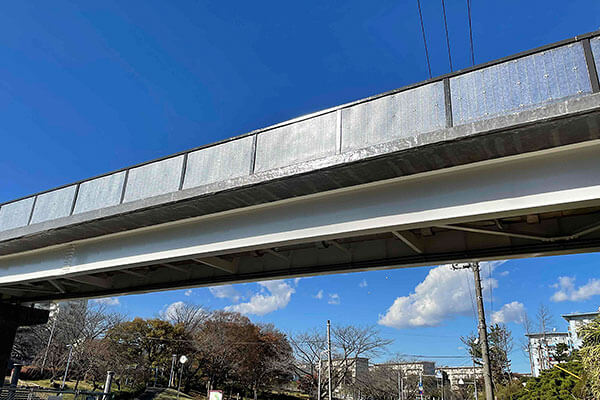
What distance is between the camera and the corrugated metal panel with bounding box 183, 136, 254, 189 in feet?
27.7

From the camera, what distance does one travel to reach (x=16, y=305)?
19.0m

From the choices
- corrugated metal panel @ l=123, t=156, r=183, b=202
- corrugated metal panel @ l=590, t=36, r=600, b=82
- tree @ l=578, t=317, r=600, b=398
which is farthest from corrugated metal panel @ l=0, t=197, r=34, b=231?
tree @ l=578, t=317, r=600, b=398

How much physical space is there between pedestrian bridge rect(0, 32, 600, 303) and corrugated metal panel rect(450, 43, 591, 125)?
0.06 ft

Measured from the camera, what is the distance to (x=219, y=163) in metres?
8.79

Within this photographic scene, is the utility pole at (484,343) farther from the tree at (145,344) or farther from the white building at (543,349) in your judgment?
the tree at (145,344)

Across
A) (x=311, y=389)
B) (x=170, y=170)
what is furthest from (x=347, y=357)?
(x=170, y=170)

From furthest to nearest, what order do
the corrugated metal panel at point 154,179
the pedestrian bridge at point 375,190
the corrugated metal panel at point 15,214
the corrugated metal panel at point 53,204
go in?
the corrugated metal panel at point 15,214 → the corrugated metal panel at point 53,204 → the corrugated metal panel at point 154,179 → the pedestrian bridge at point 375,190

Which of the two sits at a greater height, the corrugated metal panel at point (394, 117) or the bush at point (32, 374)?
the corrugated metal panel at point (394, 117)

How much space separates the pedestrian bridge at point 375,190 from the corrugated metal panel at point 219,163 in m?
0.03

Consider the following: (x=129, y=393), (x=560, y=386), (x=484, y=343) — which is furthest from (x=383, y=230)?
(x=129, y=393)

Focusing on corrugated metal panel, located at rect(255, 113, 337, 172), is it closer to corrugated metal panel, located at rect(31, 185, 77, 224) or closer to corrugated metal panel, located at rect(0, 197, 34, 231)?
corrugated metal panel, located at rect(31, 185, 77, 224)

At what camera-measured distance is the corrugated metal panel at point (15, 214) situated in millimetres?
12539

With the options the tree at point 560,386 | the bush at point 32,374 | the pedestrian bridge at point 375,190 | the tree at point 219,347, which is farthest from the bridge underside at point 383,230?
the tree at point 219,347

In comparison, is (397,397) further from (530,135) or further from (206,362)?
(530,135)
